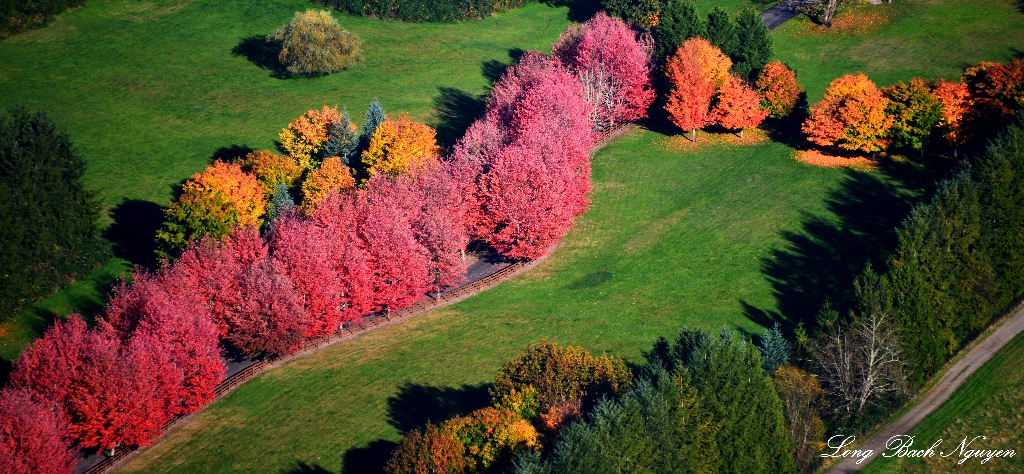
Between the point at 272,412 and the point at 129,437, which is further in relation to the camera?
the point at 272,412

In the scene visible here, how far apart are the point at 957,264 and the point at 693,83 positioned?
3839 cm

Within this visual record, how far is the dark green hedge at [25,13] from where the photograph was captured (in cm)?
11775

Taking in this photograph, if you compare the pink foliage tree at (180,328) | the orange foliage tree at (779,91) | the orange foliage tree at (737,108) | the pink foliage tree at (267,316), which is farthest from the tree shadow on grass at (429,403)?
the orange foliage tree at (779,91)

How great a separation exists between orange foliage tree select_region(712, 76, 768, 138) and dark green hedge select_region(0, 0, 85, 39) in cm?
8552

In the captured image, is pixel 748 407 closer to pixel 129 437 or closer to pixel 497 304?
pixel 497 304

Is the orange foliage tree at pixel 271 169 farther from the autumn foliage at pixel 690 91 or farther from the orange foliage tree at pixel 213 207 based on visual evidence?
the autumn foliage at pixel 690 91

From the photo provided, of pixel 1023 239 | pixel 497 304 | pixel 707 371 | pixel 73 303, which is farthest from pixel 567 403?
pixel 73 303

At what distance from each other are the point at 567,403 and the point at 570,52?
60.4 meters

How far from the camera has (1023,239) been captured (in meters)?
74.1

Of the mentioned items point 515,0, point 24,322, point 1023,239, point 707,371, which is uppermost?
point 515,0

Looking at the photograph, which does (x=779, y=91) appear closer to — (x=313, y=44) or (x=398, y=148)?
(x=398, y=148)

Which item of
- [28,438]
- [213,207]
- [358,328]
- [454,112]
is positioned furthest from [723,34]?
[28,438]

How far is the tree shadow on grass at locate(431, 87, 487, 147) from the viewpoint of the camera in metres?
106

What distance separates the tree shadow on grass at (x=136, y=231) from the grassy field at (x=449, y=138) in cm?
22
